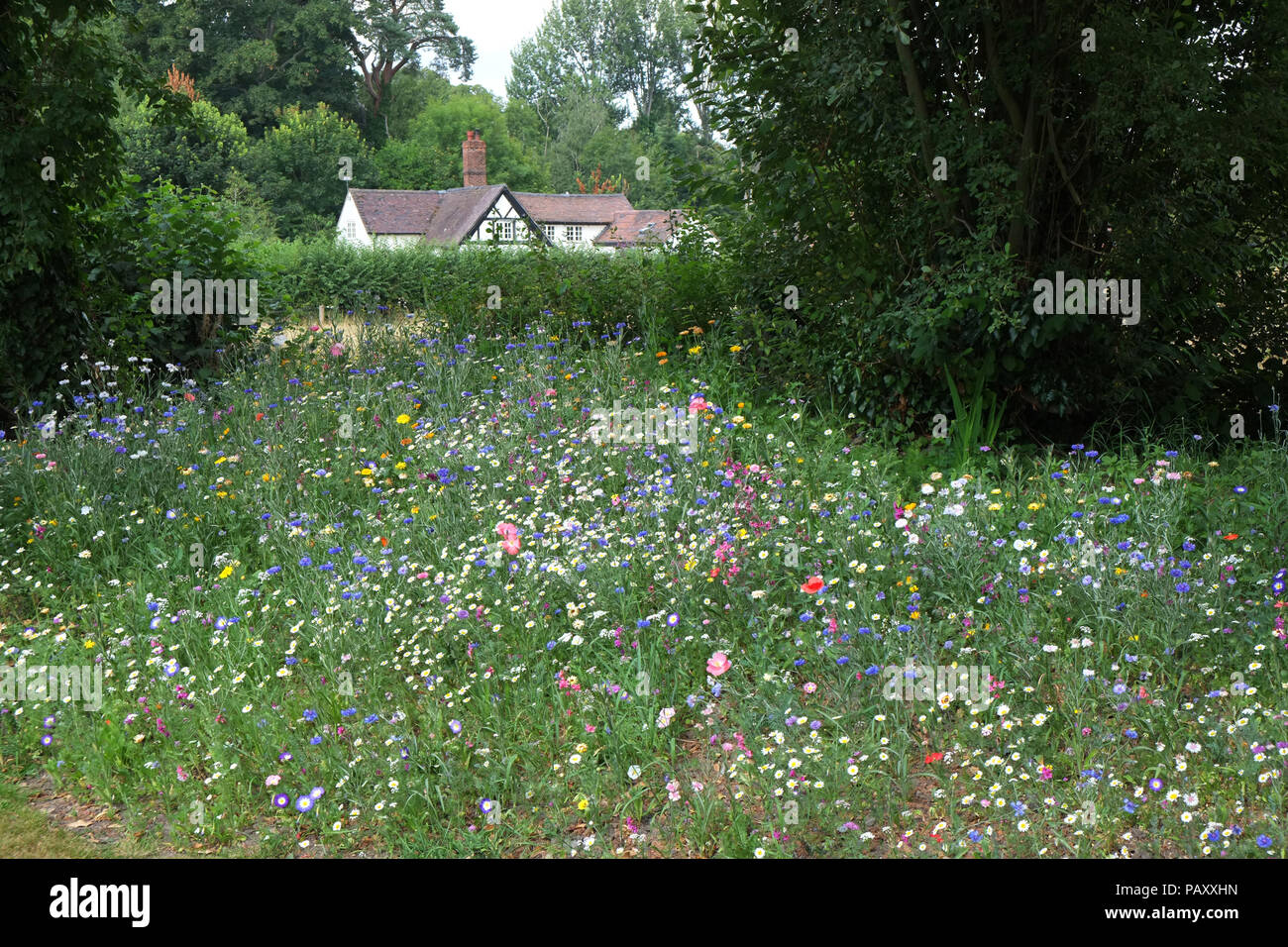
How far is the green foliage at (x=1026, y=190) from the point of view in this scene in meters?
5.93

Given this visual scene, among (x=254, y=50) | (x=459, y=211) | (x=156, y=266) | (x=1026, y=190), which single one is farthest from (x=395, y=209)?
(x=1026, y=190)

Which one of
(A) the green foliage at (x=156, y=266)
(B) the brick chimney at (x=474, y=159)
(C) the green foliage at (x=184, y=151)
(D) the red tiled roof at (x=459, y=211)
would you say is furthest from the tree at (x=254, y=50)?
(A) the green foliage at (x=156, y=266)

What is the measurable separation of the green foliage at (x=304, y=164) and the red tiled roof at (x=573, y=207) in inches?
Result: 279

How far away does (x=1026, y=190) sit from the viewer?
6289 millimetres

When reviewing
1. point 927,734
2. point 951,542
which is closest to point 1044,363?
point 951,542

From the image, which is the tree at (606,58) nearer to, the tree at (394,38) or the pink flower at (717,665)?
the tree at (394,38)

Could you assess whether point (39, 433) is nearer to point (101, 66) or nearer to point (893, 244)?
point (101, 66)

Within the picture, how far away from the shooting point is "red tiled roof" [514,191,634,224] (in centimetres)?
4469

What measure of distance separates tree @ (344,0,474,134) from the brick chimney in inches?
327

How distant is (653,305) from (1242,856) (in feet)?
21.1

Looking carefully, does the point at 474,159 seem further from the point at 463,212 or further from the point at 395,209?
the point at 395,209

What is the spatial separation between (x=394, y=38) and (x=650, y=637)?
152 ft

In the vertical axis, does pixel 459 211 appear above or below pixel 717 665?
above

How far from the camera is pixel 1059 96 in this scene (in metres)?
6.28
